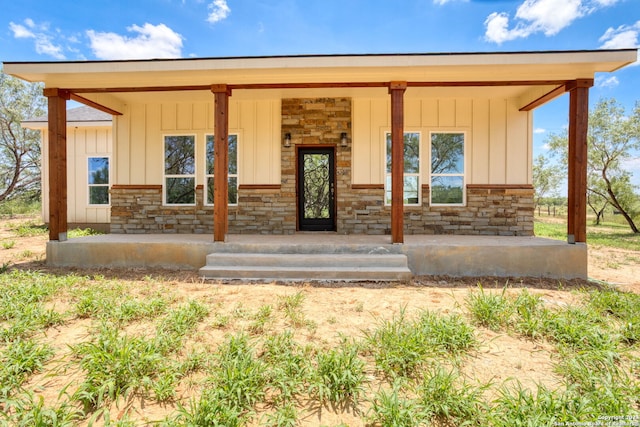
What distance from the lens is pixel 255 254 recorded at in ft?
16.0

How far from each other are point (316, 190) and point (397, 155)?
7.70 feet

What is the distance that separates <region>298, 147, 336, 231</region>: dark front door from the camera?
6.64 m

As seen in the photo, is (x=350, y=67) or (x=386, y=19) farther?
(x=386, y=19)

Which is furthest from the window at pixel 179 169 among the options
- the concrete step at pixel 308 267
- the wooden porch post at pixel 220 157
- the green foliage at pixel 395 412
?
the green foliage at pixel 395 412

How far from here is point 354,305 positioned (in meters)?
3.40

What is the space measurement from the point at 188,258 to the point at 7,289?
2112mm

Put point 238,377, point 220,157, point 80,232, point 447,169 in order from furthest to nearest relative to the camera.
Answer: point 80,232
point 447,169
point 220,157
point 238,377

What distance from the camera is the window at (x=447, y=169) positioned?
643 cm

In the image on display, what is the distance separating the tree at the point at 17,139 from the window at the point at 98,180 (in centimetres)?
842

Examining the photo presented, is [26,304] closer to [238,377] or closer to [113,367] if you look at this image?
[113,367]

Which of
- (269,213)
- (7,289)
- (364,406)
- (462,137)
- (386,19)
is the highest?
(386,19)

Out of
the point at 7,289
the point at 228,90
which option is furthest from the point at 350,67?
the point at 7,289

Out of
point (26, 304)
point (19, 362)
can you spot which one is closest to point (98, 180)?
point (26, 304)

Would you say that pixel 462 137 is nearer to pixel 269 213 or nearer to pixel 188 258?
pixel 269 213
